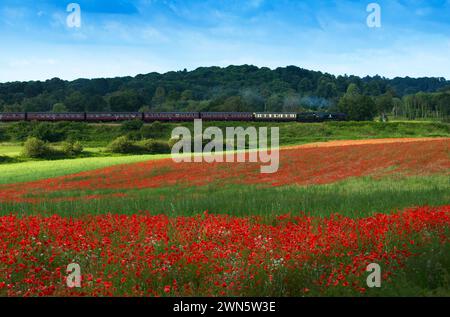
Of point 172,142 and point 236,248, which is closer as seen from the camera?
point 236,248

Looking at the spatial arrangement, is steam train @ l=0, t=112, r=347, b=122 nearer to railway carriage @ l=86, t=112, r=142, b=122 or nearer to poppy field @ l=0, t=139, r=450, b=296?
railway carriage @ l=86, t=112, r=142, b=122

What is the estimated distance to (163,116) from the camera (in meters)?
81.9

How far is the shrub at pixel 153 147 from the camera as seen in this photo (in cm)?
6819

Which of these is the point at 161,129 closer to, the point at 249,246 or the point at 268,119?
the point at 268,119

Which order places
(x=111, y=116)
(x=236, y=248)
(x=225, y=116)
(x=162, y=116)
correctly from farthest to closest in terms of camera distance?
(x=111, y=116) → (x=225, y=116) → (x=162, y=116) → (x=236, y=248)

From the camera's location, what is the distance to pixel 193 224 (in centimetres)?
1159

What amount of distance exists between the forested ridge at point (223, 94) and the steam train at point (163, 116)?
12.7 metres

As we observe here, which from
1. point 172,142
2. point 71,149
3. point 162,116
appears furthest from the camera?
point 162,116

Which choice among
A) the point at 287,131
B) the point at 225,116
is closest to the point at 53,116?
the point at 225,116

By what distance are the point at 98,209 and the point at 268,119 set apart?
72034 millimetres

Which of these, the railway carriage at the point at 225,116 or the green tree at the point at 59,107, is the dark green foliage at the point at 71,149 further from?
the green tree at the point at 59,107

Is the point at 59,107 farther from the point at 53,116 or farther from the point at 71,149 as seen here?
the point at 71,149

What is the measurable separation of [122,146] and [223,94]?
227 ft
